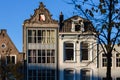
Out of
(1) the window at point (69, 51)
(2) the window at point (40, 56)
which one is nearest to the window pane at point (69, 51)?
(1) the window at point (69, 51)

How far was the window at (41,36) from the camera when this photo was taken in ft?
182

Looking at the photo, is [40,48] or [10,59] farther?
[40,48]

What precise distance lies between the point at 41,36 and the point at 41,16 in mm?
2502

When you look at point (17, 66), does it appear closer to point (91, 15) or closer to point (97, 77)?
point (97, 77)

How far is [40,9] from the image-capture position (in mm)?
56438

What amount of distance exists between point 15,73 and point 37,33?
6.13 m

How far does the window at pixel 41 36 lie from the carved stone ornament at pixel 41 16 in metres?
1.25

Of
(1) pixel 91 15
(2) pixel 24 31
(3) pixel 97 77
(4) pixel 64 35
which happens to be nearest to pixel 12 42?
(2) pixel 24 31

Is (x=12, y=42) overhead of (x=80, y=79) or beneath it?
overhead

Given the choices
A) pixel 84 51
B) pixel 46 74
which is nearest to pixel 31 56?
pixel 46 74

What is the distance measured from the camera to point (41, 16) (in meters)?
56.5

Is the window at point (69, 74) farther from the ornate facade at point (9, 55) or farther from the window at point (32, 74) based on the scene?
the ornate facade at point (9, 55)

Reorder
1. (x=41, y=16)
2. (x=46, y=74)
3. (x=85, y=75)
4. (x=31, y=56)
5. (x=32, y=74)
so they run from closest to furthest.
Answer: (x=32, y=74), (x=46, y=74), (x=31, y=56), (x=85, y=75), (x=41, y=16)

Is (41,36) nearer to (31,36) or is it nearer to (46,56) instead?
(31,36)
